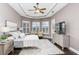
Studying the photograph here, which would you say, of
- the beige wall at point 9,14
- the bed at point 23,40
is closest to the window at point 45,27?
the bed at point 23,40

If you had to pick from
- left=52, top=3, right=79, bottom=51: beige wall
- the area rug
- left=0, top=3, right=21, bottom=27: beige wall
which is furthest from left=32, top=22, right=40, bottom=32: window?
left=52, top=3, right=79, bottom=51: beige wall

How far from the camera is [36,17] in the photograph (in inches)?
148

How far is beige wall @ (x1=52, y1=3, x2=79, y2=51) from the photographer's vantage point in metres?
3.84

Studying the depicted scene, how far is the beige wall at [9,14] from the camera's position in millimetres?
3423

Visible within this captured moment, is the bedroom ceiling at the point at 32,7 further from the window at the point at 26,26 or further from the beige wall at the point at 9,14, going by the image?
the window at the point at 26,26

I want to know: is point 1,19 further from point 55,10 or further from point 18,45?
point 55,10

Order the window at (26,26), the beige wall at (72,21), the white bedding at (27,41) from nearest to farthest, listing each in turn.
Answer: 1. the window at (26,26)
2. the white bedding at (27,41)
3. the beige wall at (72,21)

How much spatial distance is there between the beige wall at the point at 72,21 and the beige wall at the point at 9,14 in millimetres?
1799

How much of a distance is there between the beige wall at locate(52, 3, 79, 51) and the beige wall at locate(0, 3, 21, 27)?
180cm

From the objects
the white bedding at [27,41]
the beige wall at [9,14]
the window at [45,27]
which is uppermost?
the beige wall at [9,14]

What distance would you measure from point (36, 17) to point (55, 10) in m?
1.80

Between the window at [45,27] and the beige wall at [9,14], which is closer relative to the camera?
the beige wall at [9,14]

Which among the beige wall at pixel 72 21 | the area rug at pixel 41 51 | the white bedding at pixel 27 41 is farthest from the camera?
the beige wall at pixel 72 21

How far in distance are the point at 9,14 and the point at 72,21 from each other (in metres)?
2.50
